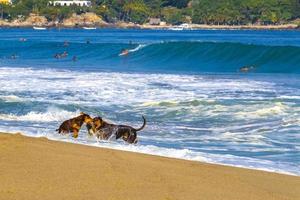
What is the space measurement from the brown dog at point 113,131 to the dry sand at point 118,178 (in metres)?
2.49

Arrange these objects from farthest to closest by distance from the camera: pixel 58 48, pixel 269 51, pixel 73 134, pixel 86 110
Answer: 1. pixel 58 48
2. pixel 269 51
3. pixel 86 110
4. pixel 73 134

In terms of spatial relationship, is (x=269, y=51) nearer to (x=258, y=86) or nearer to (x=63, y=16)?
(x=258, y=86)

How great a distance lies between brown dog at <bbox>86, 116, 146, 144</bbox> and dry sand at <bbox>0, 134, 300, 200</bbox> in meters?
2.49

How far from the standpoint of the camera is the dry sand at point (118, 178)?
22.7 ft

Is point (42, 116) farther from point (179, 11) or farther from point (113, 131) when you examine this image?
point (179, 11)

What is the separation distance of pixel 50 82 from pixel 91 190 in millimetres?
19004

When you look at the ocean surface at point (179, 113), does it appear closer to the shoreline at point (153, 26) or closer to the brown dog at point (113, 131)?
the brown dog at point (113, 131)

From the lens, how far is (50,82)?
25.8 m

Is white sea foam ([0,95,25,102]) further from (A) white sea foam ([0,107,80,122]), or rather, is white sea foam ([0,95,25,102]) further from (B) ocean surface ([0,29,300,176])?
(A) white sea foam ([0,107,80,122])

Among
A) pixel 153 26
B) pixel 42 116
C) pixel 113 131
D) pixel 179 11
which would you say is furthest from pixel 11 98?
pixel 179 11

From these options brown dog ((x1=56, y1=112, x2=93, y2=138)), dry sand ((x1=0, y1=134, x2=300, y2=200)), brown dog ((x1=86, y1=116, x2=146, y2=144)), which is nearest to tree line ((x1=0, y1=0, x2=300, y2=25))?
brown dog ((x1=56, y1=112, x2=93, y2=138))

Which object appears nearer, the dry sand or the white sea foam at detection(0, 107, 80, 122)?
the dry sand

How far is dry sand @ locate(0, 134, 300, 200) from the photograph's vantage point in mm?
6906

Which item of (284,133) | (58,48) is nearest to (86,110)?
(284,133)
